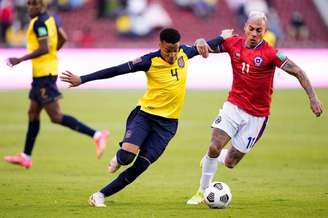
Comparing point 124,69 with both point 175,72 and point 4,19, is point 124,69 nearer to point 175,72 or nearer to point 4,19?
point 175,72

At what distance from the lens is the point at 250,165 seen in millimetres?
16875

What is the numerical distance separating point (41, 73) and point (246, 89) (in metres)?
5.09

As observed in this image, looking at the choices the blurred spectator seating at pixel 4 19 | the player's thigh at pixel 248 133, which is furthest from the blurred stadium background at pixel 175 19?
the player's thigh at pixel 248 133

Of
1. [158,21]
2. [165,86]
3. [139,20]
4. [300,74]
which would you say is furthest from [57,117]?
[158,21]

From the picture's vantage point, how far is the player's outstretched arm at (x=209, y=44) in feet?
39.2

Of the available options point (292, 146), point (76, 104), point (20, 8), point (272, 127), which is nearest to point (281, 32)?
point (20, 8)

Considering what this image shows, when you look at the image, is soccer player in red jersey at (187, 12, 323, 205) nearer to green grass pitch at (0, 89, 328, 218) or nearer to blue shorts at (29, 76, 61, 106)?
green grass pitch at (0, 89, 328, 218)

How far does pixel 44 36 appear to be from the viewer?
15906mm

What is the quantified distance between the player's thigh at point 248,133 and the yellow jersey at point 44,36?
15.9 feet

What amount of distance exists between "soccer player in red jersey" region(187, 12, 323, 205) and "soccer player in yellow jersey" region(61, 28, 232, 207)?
1.58 ft

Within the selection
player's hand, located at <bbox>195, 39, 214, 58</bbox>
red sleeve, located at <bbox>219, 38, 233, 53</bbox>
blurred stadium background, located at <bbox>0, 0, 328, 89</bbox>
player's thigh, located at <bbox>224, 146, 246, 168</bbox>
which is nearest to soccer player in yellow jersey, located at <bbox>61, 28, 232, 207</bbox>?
player's hand, located at <bbox>195, 39, 214, 58</bbox>

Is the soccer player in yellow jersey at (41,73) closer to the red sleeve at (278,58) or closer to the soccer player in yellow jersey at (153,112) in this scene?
the soccer player in yellow jersey at (153,112)

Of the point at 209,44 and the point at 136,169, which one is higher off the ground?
the point at 209,44

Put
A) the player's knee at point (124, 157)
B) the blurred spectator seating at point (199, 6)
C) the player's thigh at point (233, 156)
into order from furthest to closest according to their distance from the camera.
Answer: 1. the blurred spectator seating at point (199, 6)
2. the player's thigh at point (233, 156)
3. the player's knee at point (124, 157)
